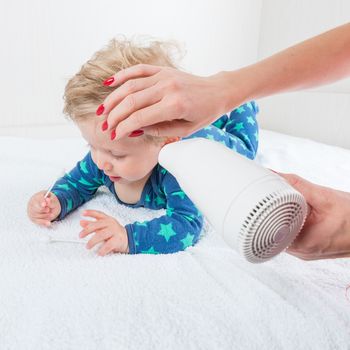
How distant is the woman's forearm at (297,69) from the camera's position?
2.02 feet

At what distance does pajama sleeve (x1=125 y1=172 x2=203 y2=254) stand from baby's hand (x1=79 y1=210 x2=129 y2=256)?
1 centimetres

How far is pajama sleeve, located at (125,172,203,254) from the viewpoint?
702 millimetres

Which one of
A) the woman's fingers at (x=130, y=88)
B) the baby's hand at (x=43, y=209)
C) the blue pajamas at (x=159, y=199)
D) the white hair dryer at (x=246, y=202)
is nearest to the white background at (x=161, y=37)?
the blue pajamas at (x=159, y=199)

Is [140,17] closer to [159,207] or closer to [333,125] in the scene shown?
[333,125]

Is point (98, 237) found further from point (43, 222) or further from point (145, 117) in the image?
point (145, 117)

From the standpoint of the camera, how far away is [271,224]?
409 mm

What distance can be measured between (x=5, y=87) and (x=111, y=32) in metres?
0.49

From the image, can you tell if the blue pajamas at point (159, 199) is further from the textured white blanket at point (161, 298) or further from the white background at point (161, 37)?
the white background at point (161, 37)

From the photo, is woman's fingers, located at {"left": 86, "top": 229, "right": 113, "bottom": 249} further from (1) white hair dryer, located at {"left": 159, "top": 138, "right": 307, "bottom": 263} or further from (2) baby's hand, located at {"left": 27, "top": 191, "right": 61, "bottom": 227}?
(1) white hair dryer, located at {"left": 159, "top": 138, "right": 307, "bottom": 263}

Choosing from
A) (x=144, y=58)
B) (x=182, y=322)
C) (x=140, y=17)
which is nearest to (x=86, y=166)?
(x=144, y=58)

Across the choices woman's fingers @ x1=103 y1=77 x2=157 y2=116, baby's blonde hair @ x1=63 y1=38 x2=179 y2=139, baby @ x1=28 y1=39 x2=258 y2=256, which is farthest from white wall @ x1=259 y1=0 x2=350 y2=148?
woman's fingers @ x1=103 y1=77 x2=157 y2=116

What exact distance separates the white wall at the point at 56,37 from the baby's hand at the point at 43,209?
2.91 ft

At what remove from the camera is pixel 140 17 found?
1789 mm

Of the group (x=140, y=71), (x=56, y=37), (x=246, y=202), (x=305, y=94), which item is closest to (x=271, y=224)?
(x=246, y=202)
